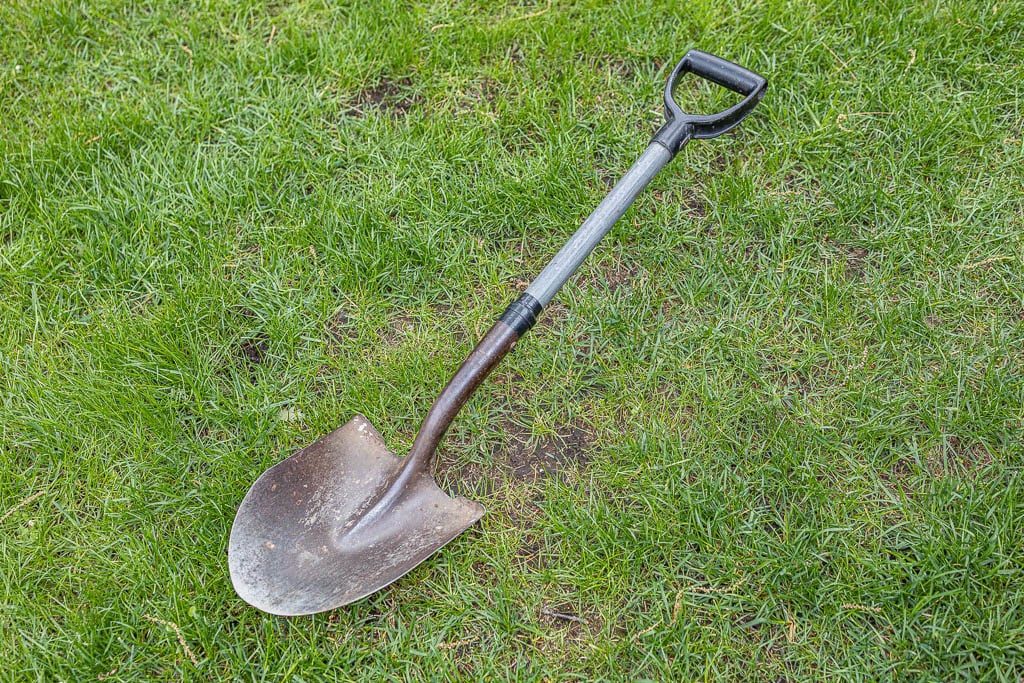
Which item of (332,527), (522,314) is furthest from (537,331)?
(332,527)

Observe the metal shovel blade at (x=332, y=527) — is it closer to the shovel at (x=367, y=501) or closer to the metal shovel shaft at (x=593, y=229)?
the shovel at (x=367, y=501)

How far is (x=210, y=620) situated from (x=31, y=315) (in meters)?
1.23

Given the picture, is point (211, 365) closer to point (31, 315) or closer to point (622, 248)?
point (31, 315)

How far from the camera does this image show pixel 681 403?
93.6 inches

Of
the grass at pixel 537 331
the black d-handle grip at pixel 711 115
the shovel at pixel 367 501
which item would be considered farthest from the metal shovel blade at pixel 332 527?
the black d-handle grip at pixel 711 115

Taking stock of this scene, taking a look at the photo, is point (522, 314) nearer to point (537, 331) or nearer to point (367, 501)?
point (537, 331)

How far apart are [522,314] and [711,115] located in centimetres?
84

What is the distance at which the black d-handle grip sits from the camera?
7.48ft

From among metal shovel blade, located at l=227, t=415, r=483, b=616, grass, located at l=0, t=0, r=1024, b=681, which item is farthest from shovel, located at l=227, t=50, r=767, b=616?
grass, located at l=0, t=0, r=1024, b=681

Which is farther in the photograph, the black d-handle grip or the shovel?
the black d-handle grip

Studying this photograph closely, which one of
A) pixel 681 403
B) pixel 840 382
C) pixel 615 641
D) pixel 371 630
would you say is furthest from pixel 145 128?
pixel 840 382

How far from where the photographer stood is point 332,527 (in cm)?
210

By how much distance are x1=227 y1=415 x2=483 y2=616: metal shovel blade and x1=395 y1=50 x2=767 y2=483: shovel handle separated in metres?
0.08

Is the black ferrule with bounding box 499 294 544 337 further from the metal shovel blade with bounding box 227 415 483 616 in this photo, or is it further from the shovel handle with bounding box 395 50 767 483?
→ the metal shovel blade with bounding box 227 415 483 616
